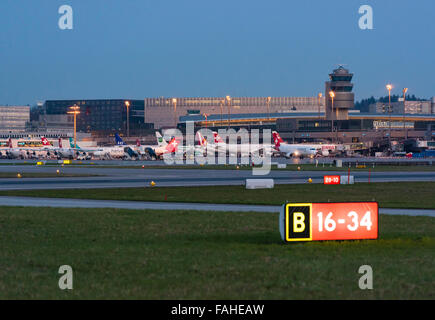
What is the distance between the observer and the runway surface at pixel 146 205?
30453 mm

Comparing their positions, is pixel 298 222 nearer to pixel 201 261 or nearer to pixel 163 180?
pixel 201 261

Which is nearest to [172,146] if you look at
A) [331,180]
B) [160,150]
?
[160,150]

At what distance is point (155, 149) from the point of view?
122062 mm

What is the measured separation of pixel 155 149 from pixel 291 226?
105043mm

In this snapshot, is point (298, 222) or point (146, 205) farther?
point (146, 205)

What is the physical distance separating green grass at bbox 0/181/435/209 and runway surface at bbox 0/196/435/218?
1870mm

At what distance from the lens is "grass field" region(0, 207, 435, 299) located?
12.8 m

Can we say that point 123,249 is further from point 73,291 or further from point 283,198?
point 283,198

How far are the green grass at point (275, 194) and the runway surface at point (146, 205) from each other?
187 centimetres

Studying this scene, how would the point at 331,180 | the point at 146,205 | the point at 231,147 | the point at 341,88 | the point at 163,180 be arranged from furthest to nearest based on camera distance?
the point at 341,88, the point at 231,147, the point at 163,180, the point at 331,180, the point at 146,205

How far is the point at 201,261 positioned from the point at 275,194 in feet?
82.6

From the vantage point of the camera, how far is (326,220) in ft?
59.4

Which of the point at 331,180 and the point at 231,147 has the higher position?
the point at 231,147
